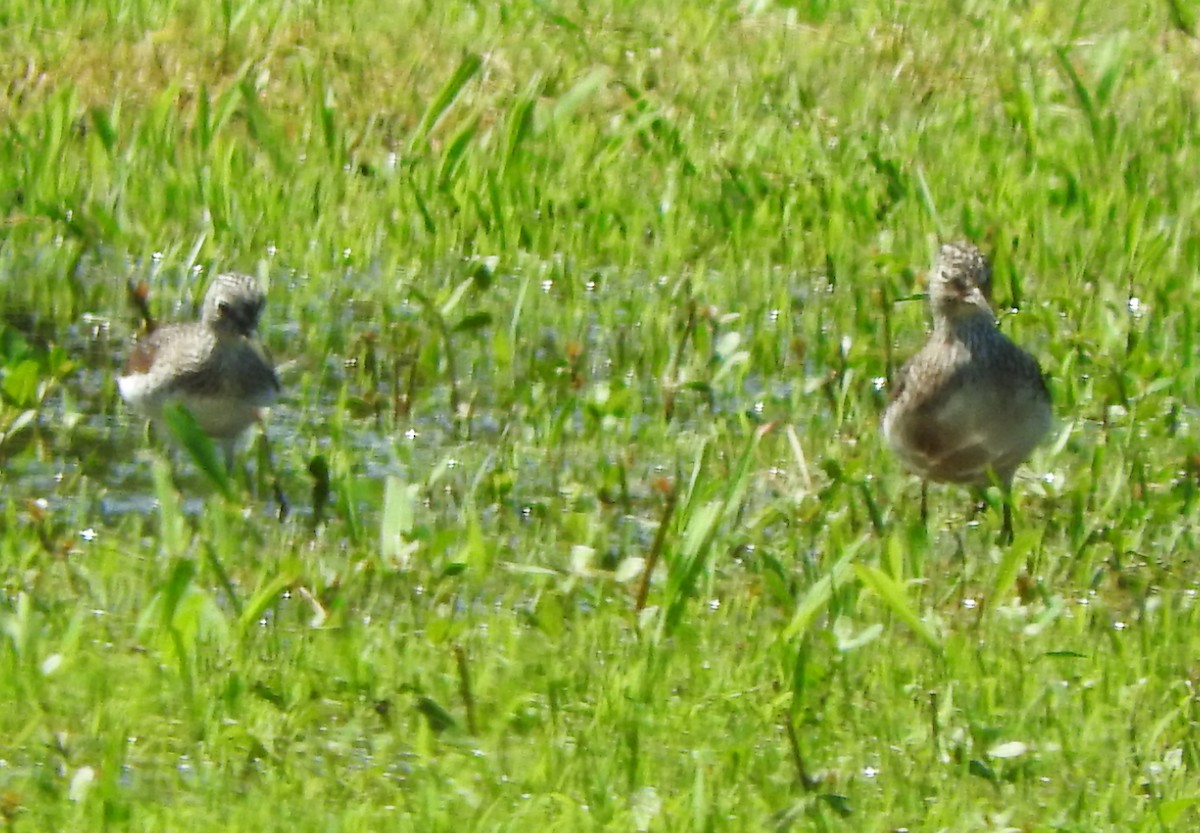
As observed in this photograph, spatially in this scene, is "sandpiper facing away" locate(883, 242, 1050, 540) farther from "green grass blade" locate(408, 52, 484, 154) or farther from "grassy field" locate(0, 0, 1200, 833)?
"green grass blade" locate(408, 52, 484, 154)

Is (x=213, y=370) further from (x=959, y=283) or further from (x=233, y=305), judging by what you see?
(x=959, y=283)

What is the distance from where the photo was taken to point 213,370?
24.4ft

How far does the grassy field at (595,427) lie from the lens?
17.8 ft

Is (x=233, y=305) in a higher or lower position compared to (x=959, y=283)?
lower

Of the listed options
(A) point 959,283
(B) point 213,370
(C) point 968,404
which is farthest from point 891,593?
(B) point 213,370

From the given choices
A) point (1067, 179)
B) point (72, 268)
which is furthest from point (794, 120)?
point (72, 268)

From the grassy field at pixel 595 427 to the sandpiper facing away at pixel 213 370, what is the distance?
16cm

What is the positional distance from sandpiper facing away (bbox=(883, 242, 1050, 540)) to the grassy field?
176 millimetres

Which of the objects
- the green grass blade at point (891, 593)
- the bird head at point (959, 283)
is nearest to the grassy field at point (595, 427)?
the green grass blade at point (891, 593)

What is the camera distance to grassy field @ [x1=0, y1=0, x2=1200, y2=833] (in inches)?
213

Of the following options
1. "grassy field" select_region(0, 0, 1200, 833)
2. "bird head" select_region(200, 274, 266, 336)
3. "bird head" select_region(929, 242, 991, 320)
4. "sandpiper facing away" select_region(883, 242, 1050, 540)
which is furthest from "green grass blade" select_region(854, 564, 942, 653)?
"bird head" select_region(200, 274, 266, 336)

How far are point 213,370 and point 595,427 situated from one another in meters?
1.14

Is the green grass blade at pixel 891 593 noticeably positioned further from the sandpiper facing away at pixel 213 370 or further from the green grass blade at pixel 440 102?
the green grass blade at pixel 440 102

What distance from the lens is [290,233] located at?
9000 millimetres
